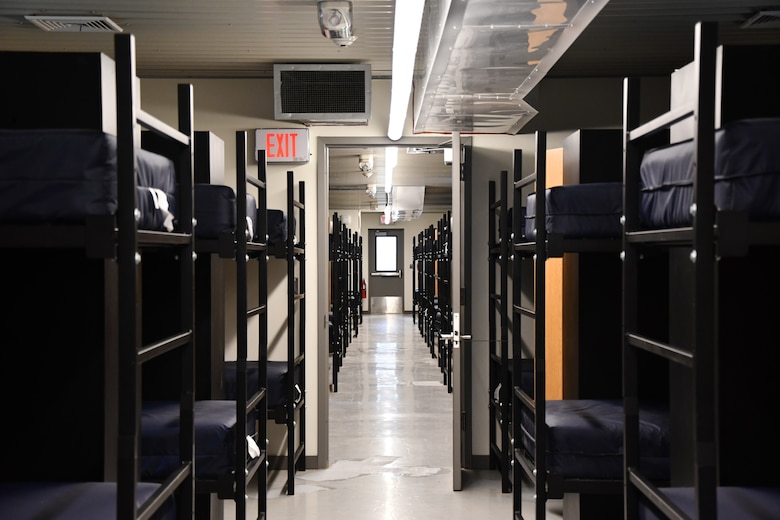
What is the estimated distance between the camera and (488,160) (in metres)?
5.36

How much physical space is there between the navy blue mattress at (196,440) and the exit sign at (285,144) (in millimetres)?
2195

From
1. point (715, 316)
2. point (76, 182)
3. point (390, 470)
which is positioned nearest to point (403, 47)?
point (76, 182)

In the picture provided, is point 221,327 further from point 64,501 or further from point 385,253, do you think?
point 385,253

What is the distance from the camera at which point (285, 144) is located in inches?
207

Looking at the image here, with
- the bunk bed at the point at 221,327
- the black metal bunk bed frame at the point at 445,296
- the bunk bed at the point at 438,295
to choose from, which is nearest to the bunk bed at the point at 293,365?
the bunk bed at the point at 221,327

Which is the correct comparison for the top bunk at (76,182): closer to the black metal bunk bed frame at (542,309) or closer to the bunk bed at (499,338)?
the black metal bunk bed frame at (542,309)

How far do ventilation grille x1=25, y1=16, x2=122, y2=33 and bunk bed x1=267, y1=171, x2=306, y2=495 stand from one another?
137cm

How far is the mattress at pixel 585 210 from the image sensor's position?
10.6 feet

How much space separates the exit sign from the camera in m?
5.25

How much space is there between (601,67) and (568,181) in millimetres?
1484

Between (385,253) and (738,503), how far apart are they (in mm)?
19179

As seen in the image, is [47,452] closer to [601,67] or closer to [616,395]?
[616,395]

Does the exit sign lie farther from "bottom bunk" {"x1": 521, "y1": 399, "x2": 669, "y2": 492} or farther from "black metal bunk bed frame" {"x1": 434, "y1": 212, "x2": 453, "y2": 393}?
"black metal bunk bed frame" {"x1": 434, "y1": 212, "x2": 453, "y2": 393}

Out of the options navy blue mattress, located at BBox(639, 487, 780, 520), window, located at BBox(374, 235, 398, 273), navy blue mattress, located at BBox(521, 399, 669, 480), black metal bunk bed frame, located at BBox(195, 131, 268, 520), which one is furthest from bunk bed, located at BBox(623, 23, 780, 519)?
window, located at BBox(374, 235, 398, 273)
